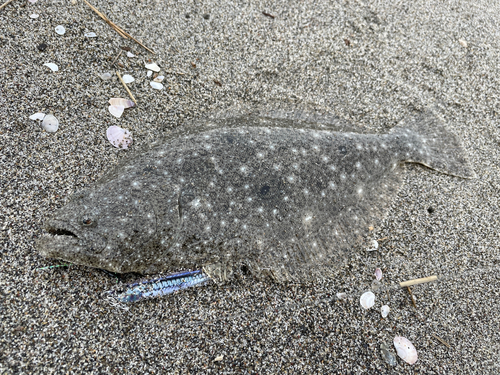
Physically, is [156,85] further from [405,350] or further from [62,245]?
[405,350]

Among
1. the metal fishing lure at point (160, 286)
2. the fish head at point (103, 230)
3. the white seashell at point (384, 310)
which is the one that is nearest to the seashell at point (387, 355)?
the white seashell at point (384, 310)

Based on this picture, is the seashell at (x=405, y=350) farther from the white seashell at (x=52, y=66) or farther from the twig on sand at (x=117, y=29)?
the white seashell at (x=52, y=66)

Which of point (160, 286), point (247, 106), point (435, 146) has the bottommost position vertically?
point (160, 286)

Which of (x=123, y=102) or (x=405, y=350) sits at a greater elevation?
(x=123, y=102)

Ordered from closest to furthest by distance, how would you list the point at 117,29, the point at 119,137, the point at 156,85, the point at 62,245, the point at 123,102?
the point at 62,245 → the point at 119,137 → the point at 123,102 → the point at 156,85 → the point at 117,29

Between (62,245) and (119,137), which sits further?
(119,137)

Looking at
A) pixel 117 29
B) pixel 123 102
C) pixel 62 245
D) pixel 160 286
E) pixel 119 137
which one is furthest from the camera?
pixel 117 29

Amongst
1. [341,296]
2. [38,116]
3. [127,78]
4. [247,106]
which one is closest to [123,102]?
[127,78]

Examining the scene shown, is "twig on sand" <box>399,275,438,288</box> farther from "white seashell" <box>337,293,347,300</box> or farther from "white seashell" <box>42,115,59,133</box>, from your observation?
"white seashell" <box>42,115,59,133</box>
